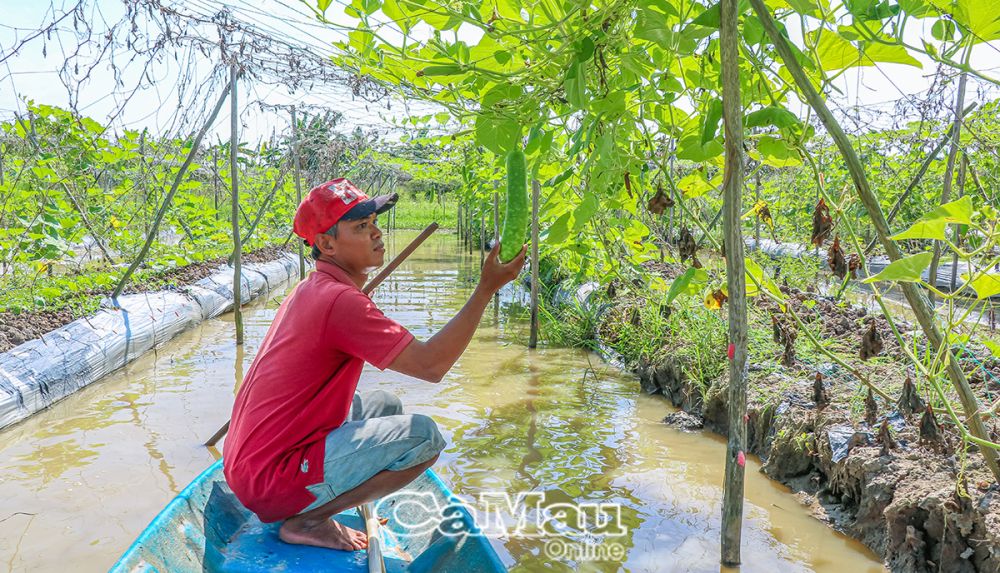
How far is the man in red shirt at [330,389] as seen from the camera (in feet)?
8.29

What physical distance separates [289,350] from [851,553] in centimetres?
286

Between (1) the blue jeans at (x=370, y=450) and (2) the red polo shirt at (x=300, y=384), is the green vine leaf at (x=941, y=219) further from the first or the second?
(1) the blue jeans at (x=370, y=450)

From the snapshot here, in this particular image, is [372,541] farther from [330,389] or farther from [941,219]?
[941,219]

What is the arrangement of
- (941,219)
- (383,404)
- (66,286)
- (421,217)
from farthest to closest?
(421,217), (66,286), (383,404), (941,219)

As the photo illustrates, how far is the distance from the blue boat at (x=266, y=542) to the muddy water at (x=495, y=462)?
23.2 inches

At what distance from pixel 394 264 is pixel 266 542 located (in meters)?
1.70

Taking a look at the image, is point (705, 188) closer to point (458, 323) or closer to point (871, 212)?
point (871, 212)

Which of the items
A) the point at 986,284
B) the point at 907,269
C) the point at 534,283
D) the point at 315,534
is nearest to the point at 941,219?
the point at 907,269

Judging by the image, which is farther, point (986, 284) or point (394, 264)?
point (394, 264)

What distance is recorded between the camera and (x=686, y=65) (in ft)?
9.85

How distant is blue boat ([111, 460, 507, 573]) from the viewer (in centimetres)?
258

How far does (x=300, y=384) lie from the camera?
2.62 m

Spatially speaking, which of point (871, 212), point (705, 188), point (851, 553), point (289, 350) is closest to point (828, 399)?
point (851, 553)

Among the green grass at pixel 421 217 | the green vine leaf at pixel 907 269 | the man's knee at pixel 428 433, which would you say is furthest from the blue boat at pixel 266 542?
the green grass at pixel 421 217
